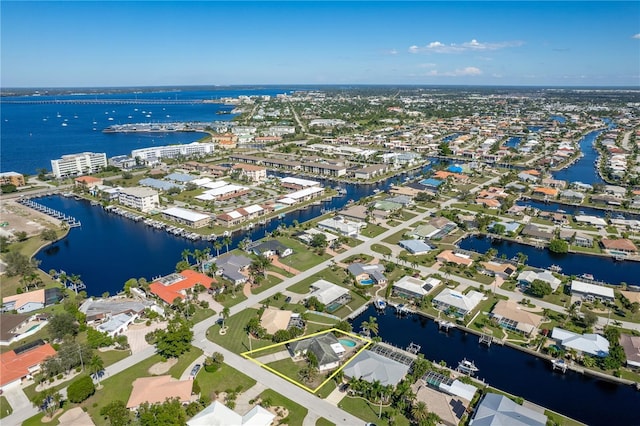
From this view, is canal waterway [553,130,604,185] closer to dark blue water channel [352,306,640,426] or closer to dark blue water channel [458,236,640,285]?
dark blue water channel [458,236,640,285]

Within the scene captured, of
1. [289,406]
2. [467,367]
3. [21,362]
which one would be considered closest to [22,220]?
[21,362]

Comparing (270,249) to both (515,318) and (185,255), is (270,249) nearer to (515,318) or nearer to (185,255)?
(185,255)

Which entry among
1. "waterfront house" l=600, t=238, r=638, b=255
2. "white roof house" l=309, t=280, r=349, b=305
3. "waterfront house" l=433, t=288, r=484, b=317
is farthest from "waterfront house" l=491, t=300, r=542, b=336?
"waterfront house" l=600, t=238, r=638, b=255

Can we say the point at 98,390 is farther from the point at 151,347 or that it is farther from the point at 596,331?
the point at 596,331

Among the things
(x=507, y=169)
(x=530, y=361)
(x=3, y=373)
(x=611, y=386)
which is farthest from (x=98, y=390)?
(x=507, y=169)

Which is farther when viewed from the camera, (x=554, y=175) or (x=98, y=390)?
(x=554, y=175)

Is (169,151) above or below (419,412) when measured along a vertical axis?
above

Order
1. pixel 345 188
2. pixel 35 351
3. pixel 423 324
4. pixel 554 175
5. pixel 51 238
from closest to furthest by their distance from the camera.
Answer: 1. pixel 35 351
2. pixel 423 324
3. pixel 51 238
4. pixel 345 188
5. pixel 554 175
